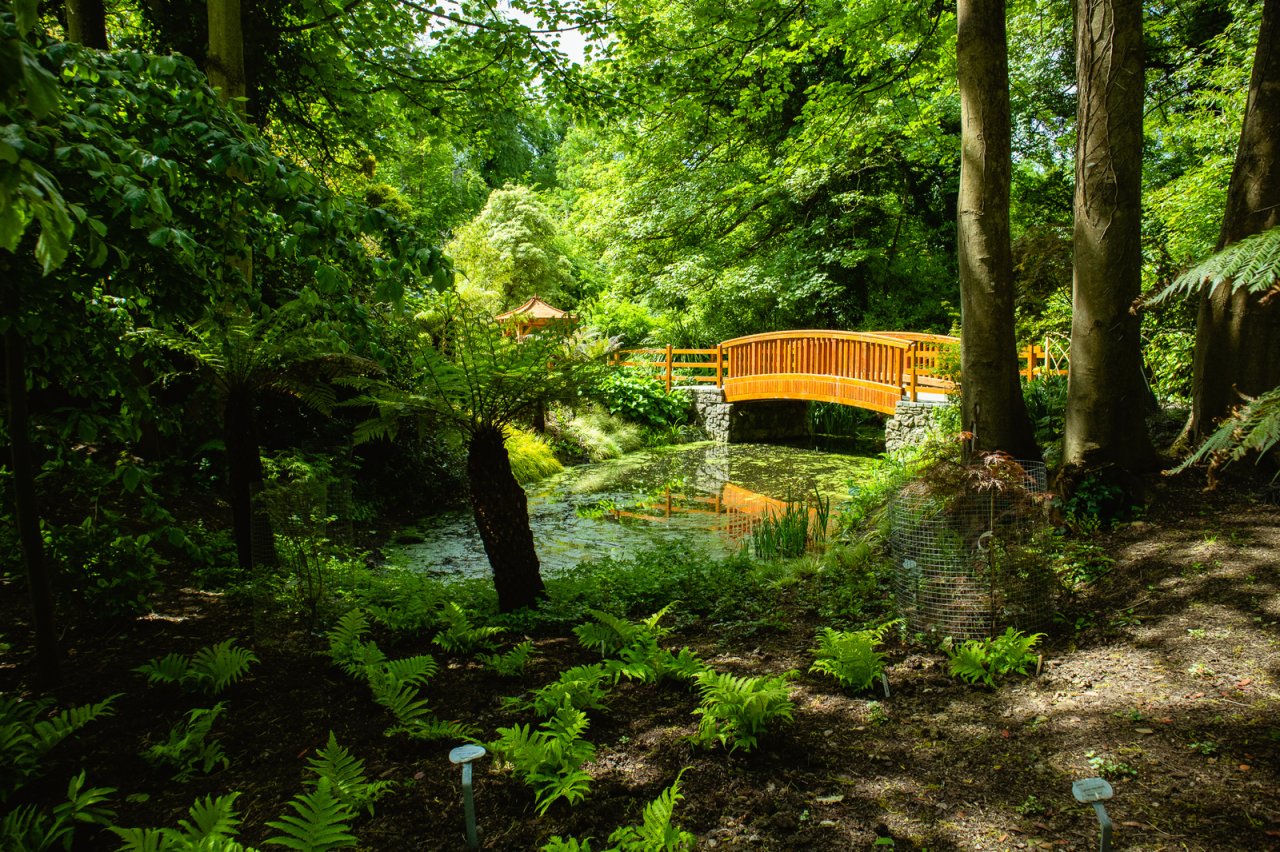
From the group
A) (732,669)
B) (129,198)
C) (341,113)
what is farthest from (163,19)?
(732,669)

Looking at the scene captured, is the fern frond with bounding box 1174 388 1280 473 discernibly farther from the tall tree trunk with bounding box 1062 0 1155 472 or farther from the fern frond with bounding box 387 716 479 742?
the tall tree trunk with bounding box 1062 0 1155 472

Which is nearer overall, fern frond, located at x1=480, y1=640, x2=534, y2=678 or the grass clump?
fern frond, located at x1=480, y1=640, x2=534, y2=678

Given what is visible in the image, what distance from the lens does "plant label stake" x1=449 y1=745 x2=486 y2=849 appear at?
166 centimetres

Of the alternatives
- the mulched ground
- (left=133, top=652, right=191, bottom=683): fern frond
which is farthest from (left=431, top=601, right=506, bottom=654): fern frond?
(left=133, top=652, right=191, bottom=683): fern frond

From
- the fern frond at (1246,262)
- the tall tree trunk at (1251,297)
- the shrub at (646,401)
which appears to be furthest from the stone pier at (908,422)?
the fern frond at (1246,262)

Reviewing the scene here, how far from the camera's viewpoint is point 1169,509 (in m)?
3.91

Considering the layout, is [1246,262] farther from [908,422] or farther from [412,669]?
[908,422]

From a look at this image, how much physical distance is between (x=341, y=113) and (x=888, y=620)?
6.80 meters

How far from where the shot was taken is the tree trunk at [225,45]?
4383mm

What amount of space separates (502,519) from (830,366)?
32.1 feet

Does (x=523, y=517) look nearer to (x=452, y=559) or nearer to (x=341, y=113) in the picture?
(x=452, y=559)

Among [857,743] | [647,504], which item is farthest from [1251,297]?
[647,504]

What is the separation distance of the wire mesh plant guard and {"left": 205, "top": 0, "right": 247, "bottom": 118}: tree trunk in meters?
4.68

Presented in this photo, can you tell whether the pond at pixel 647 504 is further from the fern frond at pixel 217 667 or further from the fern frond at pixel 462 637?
the fern frond at pixel 217 667
